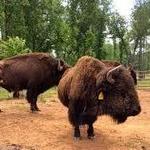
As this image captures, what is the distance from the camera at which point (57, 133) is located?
1398 cm

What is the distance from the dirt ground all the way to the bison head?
3.09 ft

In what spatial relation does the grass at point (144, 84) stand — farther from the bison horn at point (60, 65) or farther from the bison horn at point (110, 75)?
the bison horn at point (110, 75)

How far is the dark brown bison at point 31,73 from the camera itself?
688 inches

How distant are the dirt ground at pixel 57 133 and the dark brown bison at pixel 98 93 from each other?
1.85 ft

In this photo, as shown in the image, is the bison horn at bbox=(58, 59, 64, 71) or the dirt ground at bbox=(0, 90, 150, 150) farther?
the bison horn at bbox=(58, 59, 64, 71)

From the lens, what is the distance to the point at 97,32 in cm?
6594

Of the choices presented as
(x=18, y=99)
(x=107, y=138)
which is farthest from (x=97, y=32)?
(x=107, y=138)

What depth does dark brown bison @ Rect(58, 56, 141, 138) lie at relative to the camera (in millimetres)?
12430

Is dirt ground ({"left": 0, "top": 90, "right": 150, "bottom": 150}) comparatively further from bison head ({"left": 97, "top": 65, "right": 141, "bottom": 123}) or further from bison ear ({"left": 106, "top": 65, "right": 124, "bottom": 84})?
bison ear ({"left": 106, "top": 65, "right": 124, "bottom": 84})

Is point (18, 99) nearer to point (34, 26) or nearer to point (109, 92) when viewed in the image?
point (109, 92)

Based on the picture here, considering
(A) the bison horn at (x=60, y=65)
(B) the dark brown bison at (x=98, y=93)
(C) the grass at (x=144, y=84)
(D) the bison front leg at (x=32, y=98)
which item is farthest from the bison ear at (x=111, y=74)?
(C) the grass at (x=144, y=84)

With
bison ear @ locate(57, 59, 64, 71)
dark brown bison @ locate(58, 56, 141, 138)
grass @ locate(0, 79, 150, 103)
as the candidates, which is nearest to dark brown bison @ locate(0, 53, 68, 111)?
bison ear @ locate(57, 59, 64, 71)

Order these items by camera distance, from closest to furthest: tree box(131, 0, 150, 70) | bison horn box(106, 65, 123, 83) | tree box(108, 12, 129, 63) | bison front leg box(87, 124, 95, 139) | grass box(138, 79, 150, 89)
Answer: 1. bison horn box(106, 65, 123, 83)
2. bison front leg box(87, 124, 95, 139)
3. grass box(138, 79, 150, 89)
4. tree box(131, 0, 150, 70)
5. tree box(108, 12, 129, 63)

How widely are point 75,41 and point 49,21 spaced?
484 centimetres
